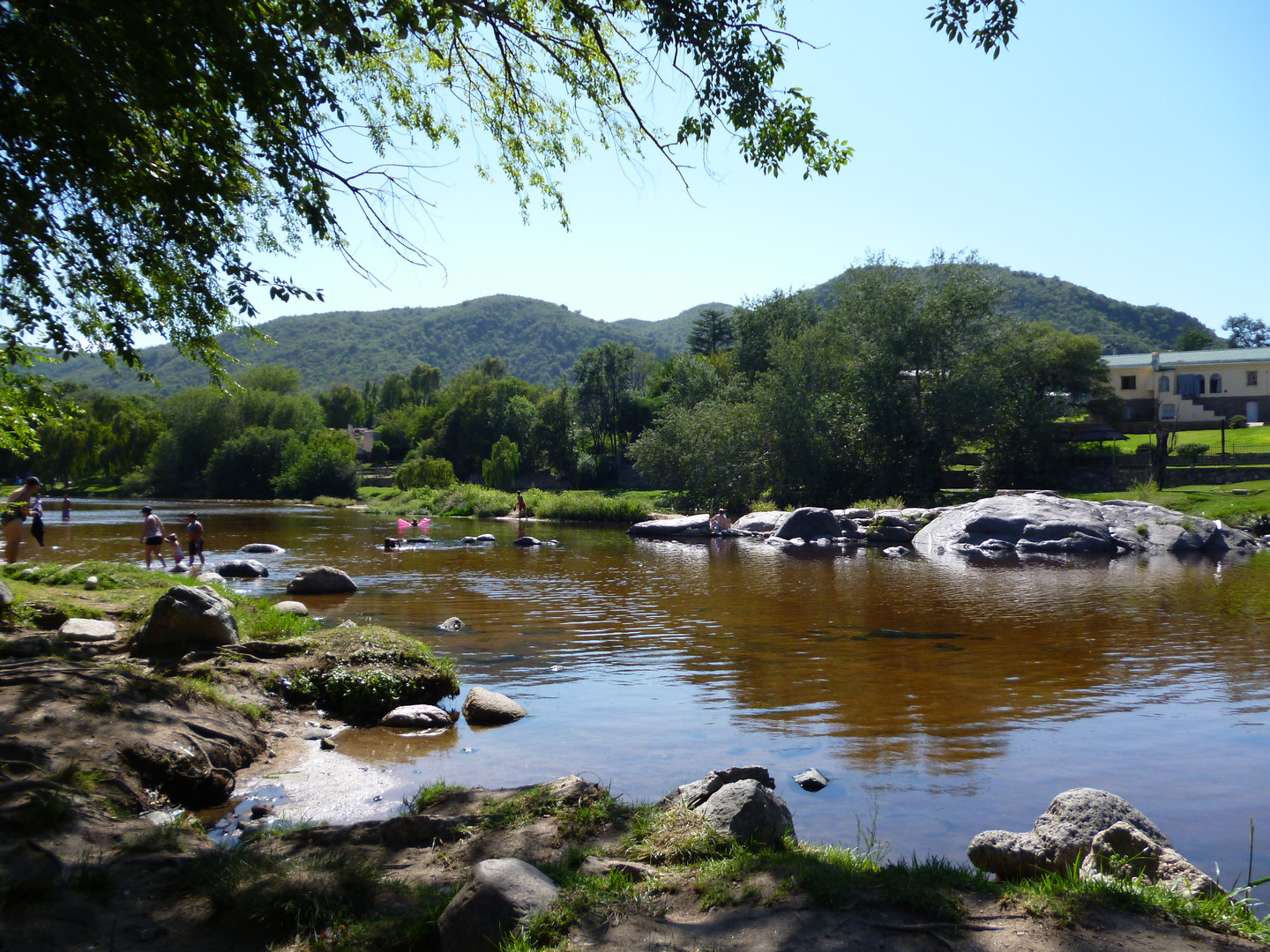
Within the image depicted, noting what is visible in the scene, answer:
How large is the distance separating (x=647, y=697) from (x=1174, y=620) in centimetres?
1170

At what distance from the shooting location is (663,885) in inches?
175

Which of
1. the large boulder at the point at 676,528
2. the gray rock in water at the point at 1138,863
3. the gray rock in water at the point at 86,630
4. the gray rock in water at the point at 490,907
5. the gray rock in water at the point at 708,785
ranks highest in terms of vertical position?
the gray rock in water at the point at 86,630

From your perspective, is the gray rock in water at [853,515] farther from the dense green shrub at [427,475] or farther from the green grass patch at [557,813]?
the dense green shrub at [427,475]

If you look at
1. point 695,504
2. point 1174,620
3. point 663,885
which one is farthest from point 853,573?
point 695,504

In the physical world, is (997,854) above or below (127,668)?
below

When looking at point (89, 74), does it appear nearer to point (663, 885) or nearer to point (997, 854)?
point (663, 885)

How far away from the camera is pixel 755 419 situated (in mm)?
45688

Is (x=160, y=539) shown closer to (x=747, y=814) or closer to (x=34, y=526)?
(x=34, y=526)

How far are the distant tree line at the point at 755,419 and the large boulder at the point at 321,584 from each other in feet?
35.9

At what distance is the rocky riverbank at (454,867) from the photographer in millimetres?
3793

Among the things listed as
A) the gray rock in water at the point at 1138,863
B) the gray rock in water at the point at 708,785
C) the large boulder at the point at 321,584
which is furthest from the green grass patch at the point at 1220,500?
the gray rock in water at the point at 708,785

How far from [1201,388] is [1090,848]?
244 feet

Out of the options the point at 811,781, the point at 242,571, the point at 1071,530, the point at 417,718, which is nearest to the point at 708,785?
the point at 811,781

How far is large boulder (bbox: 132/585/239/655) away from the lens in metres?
9.63
